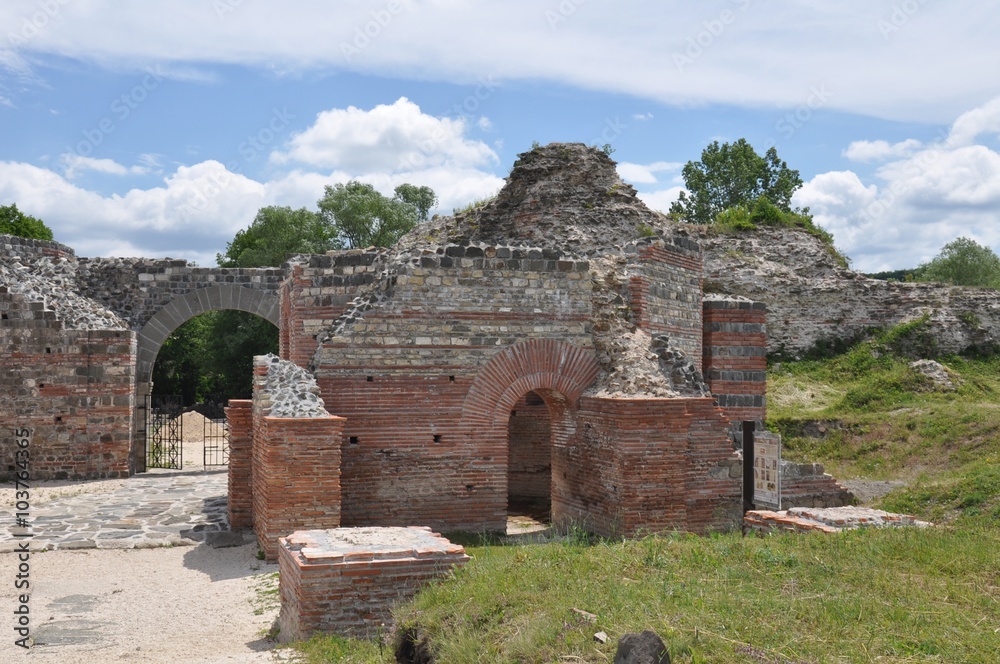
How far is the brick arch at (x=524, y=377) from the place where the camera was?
9570 millimetres

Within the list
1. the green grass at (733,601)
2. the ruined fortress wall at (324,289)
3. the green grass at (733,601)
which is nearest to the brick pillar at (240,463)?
the ruined fortress wall at (324,289)

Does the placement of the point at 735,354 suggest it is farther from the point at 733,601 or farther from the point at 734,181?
the point at 734,181

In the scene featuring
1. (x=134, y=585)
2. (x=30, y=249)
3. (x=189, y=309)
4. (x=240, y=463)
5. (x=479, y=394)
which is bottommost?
(x=134, y=585)

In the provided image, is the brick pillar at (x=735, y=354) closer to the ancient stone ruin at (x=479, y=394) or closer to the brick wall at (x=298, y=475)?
the ancient stone ruin at (x=479, y=394)

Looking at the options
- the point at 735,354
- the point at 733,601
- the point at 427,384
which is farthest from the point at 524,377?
the point at 733,601

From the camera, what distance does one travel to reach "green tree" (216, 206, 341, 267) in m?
33.3

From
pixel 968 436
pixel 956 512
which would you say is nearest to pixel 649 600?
pixel 956 512

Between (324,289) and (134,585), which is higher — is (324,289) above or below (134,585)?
above

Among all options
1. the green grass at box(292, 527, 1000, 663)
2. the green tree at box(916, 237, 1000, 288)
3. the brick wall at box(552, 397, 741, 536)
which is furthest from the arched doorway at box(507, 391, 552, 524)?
the green tree at box(916, 237, 1000, 288)

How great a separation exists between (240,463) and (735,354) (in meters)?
7.50

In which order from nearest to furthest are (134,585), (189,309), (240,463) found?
(134,585) → (240,463) → (189,309)

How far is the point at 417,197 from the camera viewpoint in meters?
40.7

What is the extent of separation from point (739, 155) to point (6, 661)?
37348mm

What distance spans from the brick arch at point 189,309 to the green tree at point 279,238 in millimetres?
14607
